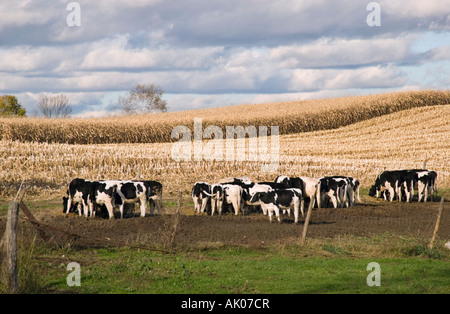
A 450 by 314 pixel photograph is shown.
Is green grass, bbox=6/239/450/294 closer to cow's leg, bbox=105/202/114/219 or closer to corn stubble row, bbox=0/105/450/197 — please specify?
cow's leg, bbox=105/202/114/219

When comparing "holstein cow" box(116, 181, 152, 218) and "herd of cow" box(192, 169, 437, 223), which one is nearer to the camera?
"herd of cow" box(192, 169, 437, 223)

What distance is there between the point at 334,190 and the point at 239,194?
539 cm

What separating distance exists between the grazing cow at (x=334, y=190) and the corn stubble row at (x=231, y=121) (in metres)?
28.4

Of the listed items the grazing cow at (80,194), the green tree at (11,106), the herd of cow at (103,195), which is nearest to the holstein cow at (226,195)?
the herd of cow at (103,195)

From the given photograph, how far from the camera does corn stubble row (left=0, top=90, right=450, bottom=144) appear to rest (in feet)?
166


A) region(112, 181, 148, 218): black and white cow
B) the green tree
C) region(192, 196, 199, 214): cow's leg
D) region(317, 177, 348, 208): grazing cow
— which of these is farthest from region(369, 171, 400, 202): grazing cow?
the green tree

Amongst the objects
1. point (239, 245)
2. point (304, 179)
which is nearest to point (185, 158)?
point (304, 179)

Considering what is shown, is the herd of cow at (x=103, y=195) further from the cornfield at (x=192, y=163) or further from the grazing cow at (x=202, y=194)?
the cornfield at (x=192, y=163)

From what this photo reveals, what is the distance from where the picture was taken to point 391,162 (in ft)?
135

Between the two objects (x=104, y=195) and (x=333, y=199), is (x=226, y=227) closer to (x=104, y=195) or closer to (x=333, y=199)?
(x=104, y=195)

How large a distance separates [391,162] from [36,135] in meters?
28.2

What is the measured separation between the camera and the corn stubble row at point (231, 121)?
5069cm

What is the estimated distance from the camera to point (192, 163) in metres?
38.3
